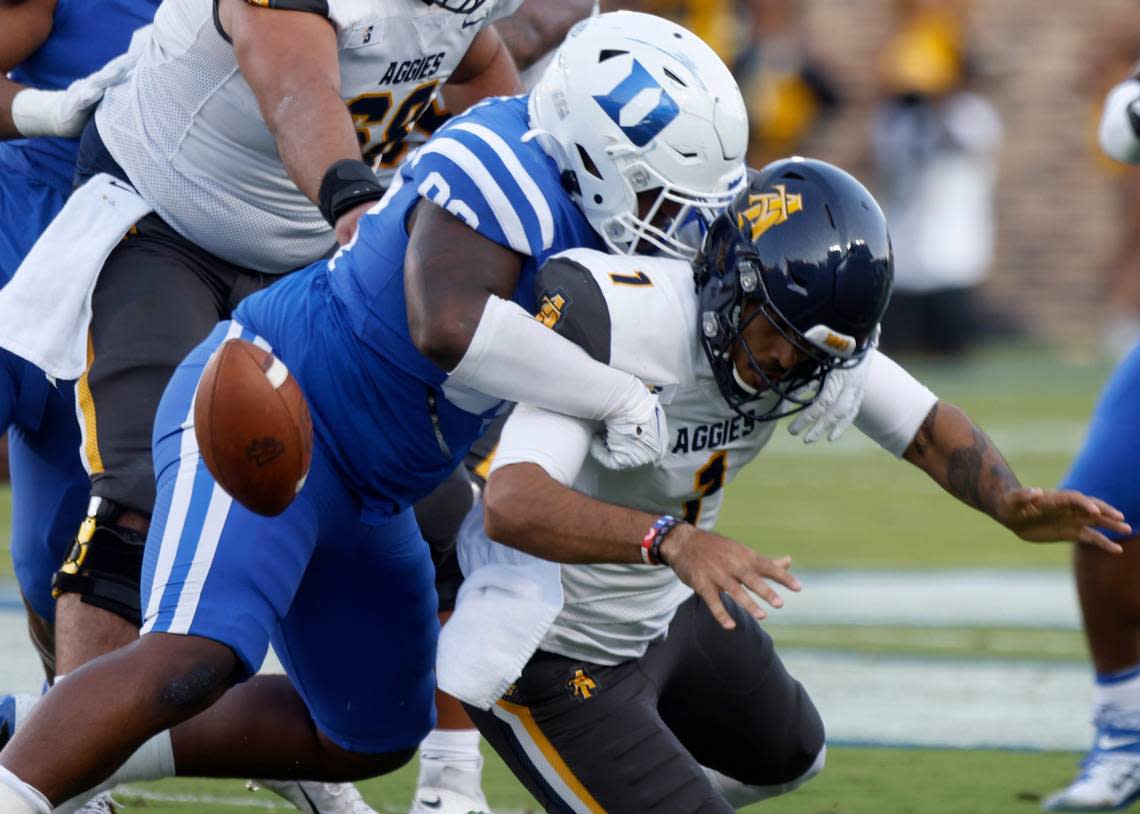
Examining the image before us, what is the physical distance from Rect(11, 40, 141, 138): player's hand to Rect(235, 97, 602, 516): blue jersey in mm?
736

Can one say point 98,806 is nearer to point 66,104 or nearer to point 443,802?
point 443,802

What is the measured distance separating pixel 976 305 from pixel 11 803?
1224cm

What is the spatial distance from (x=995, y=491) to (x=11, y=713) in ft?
5.51

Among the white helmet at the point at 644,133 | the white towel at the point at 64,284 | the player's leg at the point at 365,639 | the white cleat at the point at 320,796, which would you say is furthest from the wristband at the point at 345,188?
the white cleat at the point at 320,796

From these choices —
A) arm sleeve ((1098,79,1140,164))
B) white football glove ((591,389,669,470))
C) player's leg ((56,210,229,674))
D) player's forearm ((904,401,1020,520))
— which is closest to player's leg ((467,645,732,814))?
white football glove ((591,389,669,470))

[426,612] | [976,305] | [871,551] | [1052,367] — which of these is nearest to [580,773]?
[426,612]

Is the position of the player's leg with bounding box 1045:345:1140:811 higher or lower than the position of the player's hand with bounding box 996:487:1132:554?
lower

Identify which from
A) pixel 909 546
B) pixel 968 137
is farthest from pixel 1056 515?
pixel 968 137

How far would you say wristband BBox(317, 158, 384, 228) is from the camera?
3092 mm

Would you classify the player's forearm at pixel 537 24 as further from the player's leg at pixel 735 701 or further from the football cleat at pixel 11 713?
the football cleat at pixel 11 713

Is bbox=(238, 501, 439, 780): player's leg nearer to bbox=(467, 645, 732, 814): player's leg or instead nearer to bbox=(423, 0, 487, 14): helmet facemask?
bbox=(467, 645, 732, 814): player's leg

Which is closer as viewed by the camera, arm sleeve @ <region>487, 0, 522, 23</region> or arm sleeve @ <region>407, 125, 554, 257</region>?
arm sleeve @ <region>407, 125, 554, 257</region>

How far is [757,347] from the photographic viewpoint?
293cm

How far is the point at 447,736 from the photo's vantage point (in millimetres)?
3877
